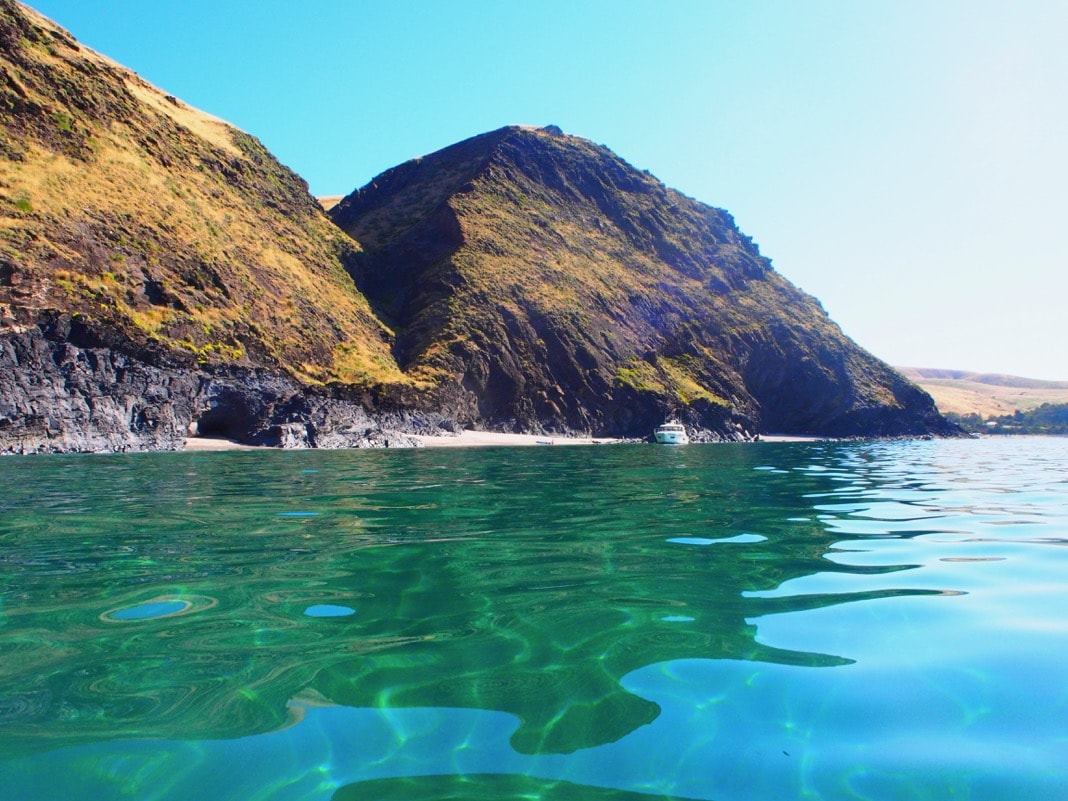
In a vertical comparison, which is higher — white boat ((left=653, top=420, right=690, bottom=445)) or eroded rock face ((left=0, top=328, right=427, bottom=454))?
eroded rock face ((left=0, top=328, right=427, bottom=454))

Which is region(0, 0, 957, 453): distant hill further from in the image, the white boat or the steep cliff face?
the white boat

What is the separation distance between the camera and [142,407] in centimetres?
4138

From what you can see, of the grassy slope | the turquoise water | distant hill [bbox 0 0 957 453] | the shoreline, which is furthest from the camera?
the shoreline

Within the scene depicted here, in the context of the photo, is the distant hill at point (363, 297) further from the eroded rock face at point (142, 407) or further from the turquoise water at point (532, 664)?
the turquoise water at point (532, 664)

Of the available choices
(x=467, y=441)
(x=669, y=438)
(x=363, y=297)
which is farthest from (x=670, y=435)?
(x=363, y=297)

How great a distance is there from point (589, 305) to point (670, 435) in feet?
84.9

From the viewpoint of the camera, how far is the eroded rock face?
3559 cm

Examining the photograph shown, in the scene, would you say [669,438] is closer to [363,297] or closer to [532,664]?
[363,297]

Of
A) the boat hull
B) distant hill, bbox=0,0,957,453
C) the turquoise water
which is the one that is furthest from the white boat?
the turquoise water

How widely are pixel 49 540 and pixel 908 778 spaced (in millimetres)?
9932

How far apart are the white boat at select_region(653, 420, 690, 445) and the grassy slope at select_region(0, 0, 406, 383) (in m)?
29.1

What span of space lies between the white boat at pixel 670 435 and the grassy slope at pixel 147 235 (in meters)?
29.1

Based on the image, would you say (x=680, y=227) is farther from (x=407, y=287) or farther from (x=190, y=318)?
(x=190, y=318)

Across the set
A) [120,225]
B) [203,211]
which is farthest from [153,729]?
[203,211]
